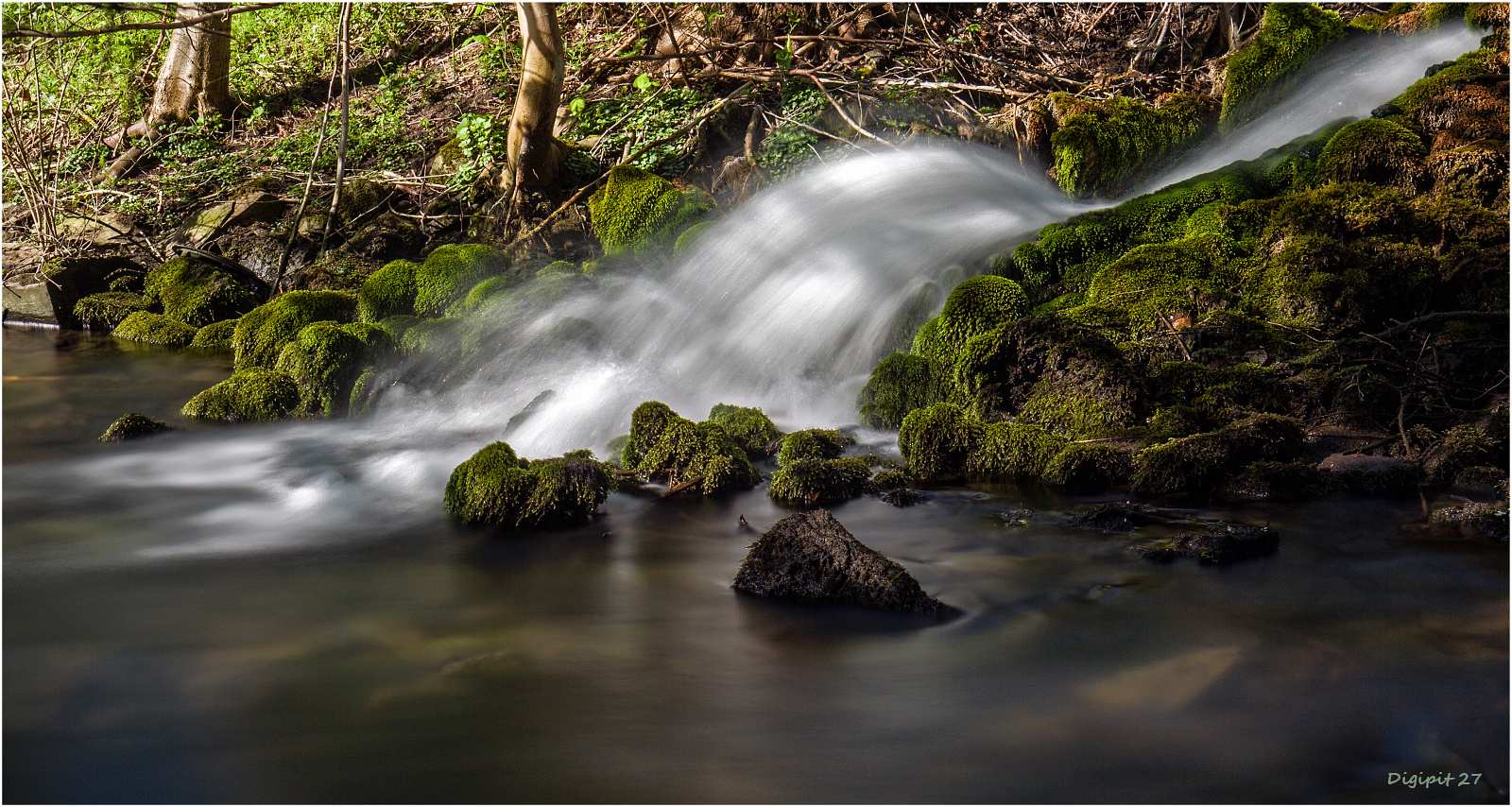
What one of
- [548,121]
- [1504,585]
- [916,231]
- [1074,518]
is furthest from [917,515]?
[548,121]

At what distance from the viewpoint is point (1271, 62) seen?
10930 mm

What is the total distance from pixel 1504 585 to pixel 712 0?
10.5m

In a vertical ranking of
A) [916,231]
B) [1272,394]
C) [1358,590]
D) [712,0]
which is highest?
[712,0]

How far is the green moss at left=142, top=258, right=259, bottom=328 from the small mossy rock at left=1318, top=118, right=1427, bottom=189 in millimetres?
10217

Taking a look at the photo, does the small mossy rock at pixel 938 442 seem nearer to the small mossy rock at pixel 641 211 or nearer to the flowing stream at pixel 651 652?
the flowing stream at pixel 651 652

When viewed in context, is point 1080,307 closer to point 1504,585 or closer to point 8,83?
point 1504,585

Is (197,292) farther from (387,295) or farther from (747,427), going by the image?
(747,427)

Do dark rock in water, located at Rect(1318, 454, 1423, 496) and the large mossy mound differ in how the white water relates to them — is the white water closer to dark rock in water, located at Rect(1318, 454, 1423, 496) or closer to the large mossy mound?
the large mossy mound

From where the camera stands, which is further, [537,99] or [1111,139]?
[537,99]

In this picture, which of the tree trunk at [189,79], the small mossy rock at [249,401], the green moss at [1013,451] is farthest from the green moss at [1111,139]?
the tree trunk at [189,79]

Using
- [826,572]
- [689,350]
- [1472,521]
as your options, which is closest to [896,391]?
[689,350]

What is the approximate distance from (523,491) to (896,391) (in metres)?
2.68

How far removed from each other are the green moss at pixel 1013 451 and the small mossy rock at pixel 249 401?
196 inches

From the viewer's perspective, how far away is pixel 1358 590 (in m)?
4.38
